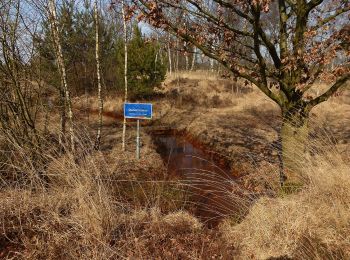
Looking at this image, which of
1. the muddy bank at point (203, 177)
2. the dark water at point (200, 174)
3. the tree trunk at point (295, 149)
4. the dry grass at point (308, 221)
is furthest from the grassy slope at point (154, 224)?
the dark water at point (200, 174)

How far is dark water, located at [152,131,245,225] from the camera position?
5135 millimetres

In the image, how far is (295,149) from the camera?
13.6ft

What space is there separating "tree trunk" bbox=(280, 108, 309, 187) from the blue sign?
15.3 ft

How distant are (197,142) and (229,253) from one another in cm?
860

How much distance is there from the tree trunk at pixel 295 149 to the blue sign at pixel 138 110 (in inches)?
184

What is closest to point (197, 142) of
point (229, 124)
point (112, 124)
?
point (229, 124)

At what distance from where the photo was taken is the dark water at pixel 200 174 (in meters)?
5.13

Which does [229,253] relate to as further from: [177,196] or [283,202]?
[177,196]

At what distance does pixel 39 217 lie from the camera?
3693 mm

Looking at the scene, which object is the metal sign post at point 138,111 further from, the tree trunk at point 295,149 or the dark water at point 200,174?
the tree trunk at point 295,149

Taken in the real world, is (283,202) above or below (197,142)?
above

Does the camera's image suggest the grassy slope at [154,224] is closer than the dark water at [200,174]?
Yes

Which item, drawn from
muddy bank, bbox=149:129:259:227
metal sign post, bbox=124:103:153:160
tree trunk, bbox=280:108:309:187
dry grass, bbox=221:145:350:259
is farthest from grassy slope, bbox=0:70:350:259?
metal sign post, bbox=124:103:153:160

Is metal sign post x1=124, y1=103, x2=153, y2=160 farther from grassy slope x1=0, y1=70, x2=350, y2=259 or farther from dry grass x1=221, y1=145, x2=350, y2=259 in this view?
dry grass x1=221, y1=145, x2=350, y2=259
